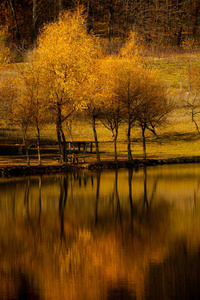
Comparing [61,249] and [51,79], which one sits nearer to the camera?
[61,249]

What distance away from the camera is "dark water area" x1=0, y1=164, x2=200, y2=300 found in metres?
13.1

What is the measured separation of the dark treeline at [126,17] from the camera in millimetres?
98062

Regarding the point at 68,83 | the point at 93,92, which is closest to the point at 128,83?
the point at 93,92

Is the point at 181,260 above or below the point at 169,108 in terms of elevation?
below

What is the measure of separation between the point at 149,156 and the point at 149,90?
780 cm

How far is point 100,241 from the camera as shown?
59.8 feet

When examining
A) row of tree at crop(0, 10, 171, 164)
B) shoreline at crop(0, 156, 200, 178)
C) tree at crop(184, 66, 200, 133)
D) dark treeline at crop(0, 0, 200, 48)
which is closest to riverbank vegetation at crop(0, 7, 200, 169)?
row of tree at crop(0, 10, 171, 164)

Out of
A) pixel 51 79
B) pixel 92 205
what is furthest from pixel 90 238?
pixel 51 79

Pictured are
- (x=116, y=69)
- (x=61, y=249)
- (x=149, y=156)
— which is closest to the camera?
(x=61, y=249)

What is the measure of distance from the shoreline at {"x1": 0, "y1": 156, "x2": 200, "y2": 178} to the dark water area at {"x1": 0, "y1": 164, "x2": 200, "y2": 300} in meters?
5.50

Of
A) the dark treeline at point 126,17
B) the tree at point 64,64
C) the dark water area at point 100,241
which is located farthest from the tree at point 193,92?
the dark water area at point 100,241

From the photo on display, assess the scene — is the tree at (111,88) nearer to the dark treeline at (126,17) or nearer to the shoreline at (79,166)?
the shoreline at (79,166)

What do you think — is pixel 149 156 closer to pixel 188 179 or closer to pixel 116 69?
pixel 116 69

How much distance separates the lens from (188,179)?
36.4 meters
